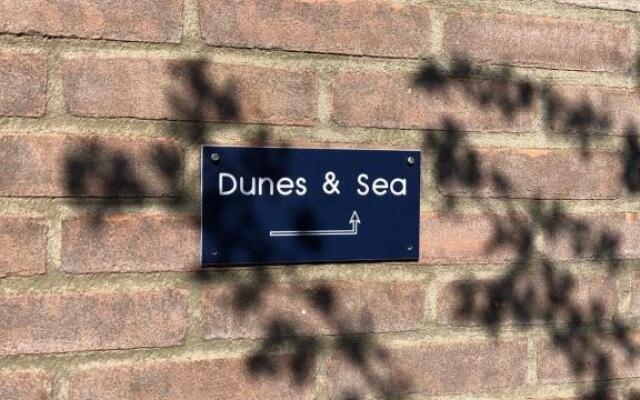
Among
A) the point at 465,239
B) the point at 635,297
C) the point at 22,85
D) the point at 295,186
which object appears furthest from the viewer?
the point at 635,297

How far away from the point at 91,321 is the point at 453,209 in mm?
602

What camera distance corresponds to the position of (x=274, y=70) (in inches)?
45.0

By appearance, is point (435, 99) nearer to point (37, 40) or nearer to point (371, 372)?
point (371, 372)

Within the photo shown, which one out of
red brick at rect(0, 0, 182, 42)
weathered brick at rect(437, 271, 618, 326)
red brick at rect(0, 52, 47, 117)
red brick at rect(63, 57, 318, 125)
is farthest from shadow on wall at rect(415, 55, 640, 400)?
red brick at rect(0, 52, 47, 117)

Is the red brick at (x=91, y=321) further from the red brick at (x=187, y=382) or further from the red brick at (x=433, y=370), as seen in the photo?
the red brick at (x=433, y=370)

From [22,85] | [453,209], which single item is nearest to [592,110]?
[453,209]

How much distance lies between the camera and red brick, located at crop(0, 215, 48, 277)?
1.04m

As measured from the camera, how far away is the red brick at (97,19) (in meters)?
1.03

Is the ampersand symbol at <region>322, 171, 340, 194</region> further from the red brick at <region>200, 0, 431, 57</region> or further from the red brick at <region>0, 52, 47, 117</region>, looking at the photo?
the red brick at <region>0, 52, 47, 117</region>

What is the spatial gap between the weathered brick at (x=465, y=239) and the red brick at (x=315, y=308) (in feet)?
0.24

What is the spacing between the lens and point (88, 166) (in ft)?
3.47

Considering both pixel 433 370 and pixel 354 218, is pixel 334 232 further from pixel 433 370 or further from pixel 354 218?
pixel 433 370

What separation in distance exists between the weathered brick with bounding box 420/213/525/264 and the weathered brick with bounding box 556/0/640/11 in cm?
40

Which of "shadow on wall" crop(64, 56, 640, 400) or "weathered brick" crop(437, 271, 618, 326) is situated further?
"weathered brick" crop(437, 271, 618, 326)
